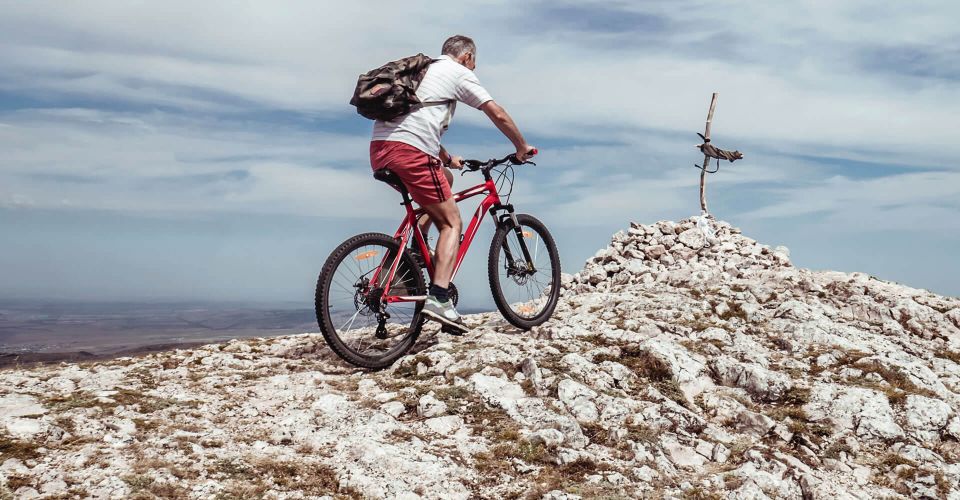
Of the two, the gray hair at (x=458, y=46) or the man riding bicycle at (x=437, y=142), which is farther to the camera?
the gray hair at (x=458, y=46)

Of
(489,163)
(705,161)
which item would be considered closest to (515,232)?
(489,163)

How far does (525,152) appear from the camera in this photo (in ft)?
26.6

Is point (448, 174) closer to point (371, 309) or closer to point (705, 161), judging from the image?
point (371, 309)

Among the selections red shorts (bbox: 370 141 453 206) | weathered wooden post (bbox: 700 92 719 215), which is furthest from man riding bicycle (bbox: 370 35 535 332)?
weathered wooden post (bbox: 700 92 719 215)

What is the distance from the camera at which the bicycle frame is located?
755 cm

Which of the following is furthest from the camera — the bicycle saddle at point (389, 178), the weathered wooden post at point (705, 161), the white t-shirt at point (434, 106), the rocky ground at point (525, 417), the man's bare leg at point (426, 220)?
the weathered wooden post at point (705, 161)

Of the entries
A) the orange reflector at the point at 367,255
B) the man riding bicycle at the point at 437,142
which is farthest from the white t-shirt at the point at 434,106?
the orange reflector at the point at 367,255

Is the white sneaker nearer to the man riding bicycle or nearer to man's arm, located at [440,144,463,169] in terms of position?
the man riding bicycle

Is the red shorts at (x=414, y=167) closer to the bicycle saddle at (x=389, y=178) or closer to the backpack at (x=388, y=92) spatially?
the bicycle saddle at (x=389, y=178)

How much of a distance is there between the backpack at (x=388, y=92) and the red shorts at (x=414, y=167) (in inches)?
14.3

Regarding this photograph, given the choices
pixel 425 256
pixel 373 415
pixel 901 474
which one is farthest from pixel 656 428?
pixel 425 256

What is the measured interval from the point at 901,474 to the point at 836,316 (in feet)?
15.4

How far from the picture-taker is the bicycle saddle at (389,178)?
290 inches

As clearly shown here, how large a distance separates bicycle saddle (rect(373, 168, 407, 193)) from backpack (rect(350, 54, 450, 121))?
609mm
